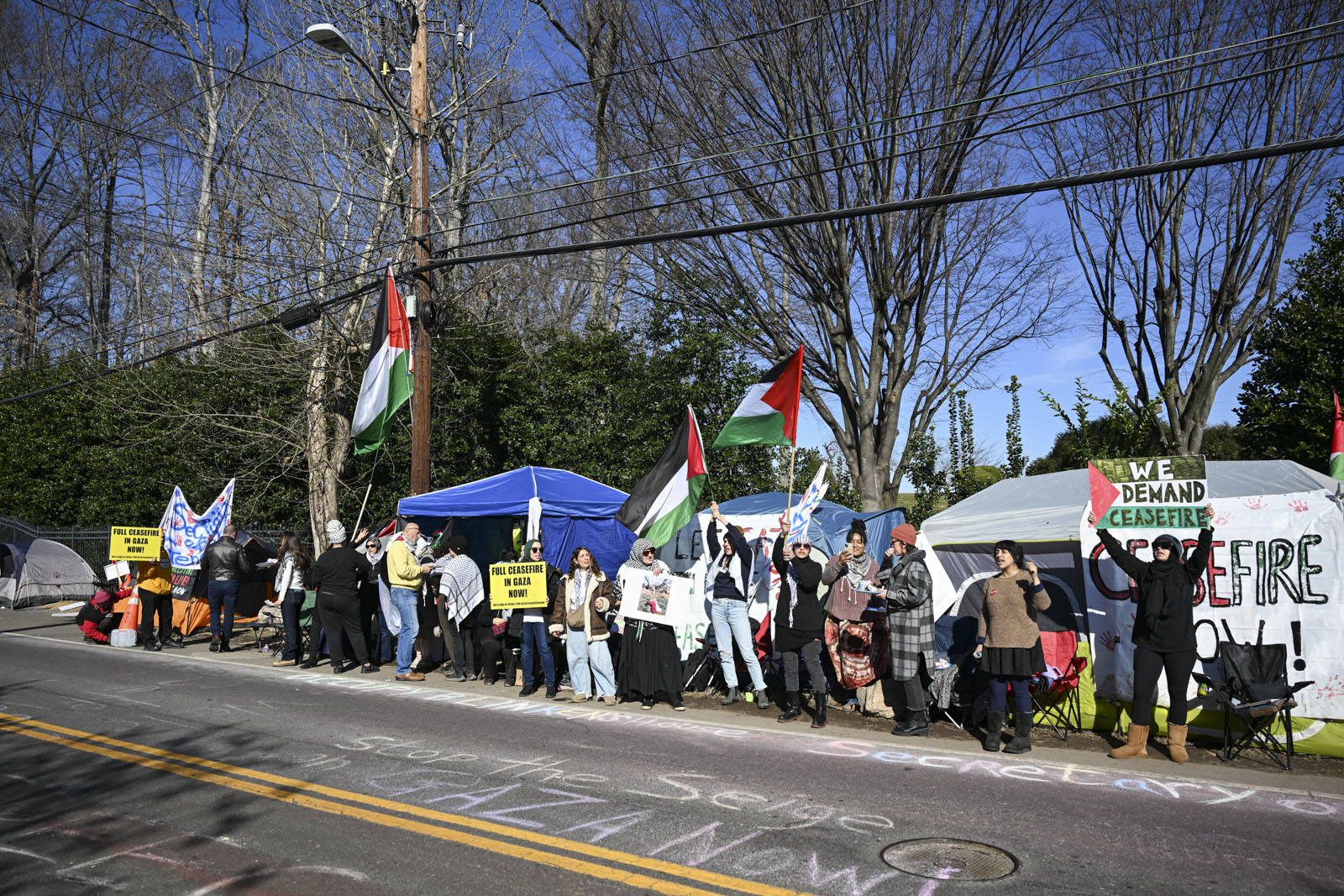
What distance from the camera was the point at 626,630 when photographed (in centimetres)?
1105

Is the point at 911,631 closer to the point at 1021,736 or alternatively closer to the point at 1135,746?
the point at 1021,736

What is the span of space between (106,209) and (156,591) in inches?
975

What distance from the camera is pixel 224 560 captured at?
14.8m

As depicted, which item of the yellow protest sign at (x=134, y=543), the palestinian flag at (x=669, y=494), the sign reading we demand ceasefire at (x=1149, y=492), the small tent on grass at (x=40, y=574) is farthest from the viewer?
the small tent on grass at (x=40, y=574)

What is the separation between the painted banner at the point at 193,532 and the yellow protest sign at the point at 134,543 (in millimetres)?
218

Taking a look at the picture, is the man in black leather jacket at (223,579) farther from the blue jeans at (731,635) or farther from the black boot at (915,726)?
the black boot at (915,726)

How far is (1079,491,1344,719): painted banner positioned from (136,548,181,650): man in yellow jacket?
1367 cm

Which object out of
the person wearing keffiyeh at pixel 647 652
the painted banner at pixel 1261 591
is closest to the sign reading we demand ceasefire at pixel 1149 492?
the painted banner at pixel 1261 591

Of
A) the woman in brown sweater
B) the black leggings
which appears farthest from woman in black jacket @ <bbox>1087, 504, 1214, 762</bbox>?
the woman in brown sweater

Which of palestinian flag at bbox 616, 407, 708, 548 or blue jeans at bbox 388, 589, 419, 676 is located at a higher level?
palestinian flag at bbox 616, 407, 708, 548

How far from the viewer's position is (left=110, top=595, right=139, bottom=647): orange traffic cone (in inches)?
621

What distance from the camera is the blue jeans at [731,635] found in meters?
10.6

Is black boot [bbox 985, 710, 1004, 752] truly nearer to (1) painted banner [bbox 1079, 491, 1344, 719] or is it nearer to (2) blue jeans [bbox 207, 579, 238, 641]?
(1) painted banner [bbox 1079, 491, 1344, 719]

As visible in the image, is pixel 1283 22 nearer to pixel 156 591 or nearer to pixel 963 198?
pixel 963 198
